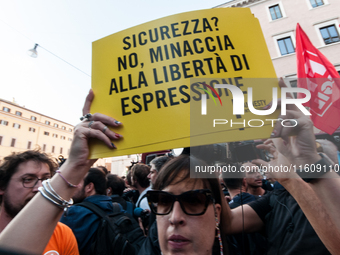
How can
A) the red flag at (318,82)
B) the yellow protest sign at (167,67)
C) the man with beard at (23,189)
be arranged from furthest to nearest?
1. the red flag at (318,82)
2. the man with beard at (23,189)
3. the yellow protest sign at (167,67)

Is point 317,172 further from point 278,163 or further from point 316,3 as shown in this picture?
point 316,3

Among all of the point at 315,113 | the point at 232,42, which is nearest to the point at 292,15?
the point at 315,113

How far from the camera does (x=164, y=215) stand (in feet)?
4.15

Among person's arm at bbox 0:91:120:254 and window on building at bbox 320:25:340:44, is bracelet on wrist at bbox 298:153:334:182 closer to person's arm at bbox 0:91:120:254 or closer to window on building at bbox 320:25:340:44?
person's arm at bbox 0:91:120:254

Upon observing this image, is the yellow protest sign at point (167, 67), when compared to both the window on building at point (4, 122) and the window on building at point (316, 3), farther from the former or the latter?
the window on building at point (4, 122)

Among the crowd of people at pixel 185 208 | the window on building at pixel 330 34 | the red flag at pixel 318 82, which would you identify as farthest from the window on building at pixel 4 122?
the window on building at pixel 330 34

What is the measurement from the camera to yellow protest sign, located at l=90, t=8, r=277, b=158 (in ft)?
3.79

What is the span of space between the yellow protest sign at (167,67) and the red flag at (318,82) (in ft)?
5.81

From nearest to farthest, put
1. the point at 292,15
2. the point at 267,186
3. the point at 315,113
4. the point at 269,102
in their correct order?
the point at 269,102
the point at 315,113
the point at 267,186
the point at 292,15

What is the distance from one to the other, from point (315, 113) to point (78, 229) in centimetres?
320

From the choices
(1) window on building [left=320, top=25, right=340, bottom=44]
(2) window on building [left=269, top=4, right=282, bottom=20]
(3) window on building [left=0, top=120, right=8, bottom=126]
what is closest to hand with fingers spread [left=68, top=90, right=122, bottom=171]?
(1) window on building [left=320, top=25, right=340, bottom=44]

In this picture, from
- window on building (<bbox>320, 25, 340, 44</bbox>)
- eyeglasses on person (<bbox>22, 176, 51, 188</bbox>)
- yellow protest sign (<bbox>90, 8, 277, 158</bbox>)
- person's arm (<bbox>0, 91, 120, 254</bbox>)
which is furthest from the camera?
window on building (<bbox>320, 25, 340, 44</bbox>)

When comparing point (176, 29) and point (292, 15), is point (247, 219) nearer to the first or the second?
point (176, 29)

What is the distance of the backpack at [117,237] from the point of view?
1.80m
